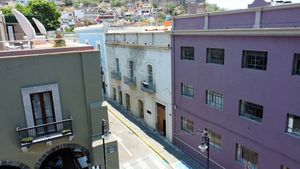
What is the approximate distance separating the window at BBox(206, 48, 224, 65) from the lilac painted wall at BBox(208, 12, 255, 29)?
1.57m

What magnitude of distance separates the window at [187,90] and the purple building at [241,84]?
3.3 inches

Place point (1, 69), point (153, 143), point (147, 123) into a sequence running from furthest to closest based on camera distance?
point (147, 123), point (153, 143), point (1, 69)

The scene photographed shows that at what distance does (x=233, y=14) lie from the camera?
14.2 m

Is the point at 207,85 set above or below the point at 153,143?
above

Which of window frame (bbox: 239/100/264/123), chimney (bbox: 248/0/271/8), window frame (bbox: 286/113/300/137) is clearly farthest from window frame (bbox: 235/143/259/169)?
chimney (bbox: 248/0/271/8)

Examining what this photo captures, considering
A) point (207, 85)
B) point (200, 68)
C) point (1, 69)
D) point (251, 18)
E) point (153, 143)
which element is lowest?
point (153, 143)

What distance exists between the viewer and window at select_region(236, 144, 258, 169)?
1434cm

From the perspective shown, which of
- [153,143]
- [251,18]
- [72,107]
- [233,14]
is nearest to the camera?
[72,107]

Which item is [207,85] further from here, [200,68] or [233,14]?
[233,14]

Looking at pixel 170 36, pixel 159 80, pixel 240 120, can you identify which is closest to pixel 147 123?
pixel 159 80

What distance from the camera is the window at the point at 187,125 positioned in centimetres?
1907

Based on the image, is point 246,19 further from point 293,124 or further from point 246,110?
point 293,124

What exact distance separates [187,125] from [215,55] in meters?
6.68

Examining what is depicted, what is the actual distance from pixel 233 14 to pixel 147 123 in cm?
1507
